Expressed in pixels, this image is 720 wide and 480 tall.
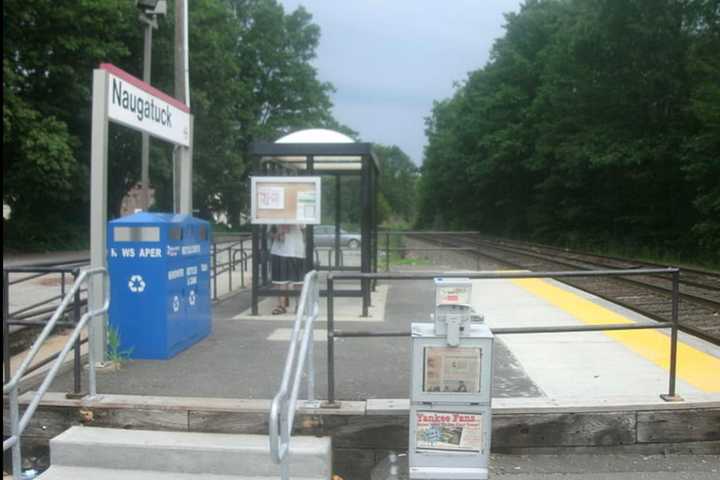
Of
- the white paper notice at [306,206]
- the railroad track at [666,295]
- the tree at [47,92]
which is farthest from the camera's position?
the tree at [47,92]

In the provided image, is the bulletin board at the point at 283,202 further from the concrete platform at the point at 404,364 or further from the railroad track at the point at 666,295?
the railroad track at the point at 666,295

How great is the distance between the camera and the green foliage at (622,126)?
28.3 metres

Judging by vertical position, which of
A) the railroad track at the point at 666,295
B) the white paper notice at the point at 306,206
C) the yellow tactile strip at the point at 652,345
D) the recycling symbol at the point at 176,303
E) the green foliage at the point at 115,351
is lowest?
the railroad track at the point at 666,295

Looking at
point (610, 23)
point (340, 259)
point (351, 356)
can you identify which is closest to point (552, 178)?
point (610, 23)

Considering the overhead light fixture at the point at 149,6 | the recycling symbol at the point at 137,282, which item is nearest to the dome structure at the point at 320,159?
the recycling symbol at the point at 137,282

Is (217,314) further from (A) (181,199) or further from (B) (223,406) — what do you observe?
(B) (223,406)

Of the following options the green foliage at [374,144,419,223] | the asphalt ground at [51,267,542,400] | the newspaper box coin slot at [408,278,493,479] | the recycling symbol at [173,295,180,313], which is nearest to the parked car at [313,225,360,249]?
the asphalt ground at [51,267,542,400]

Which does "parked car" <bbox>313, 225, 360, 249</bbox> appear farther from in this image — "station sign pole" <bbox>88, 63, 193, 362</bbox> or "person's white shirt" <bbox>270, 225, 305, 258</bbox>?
"station sign pole" <bbox>88, 63, 193, 362</bbox>

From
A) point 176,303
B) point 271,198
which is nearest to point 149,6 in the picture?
point 271,198

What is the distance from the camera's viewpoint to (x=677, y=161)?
32.5 m

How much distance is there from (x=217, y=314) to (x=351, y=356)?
11.1 ft

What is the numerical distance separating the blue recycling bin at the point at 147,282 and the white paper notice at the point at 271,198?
2.49 metres

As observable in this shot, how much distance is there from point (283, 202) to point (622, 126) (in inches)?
1189

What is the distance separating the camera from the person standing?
985 centimetres
